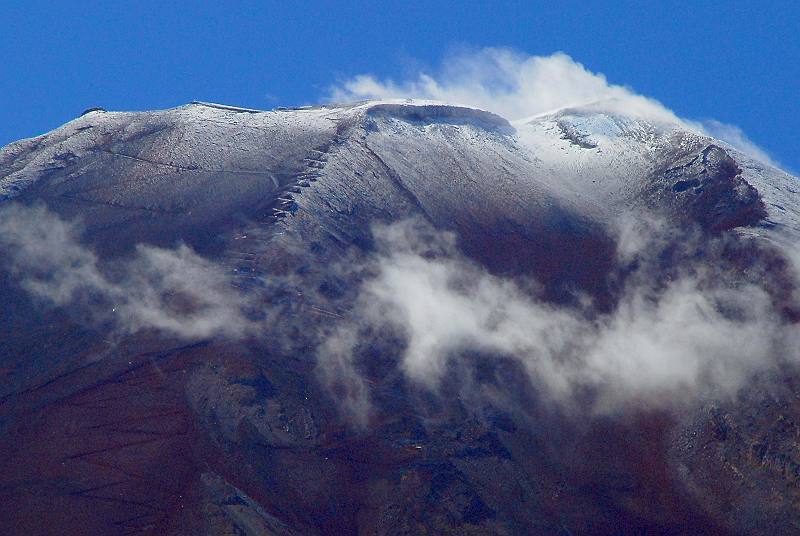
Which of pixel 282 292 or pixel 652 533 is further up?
pixel 282 292

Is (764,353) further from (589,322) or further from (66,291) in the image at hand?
(66,291)

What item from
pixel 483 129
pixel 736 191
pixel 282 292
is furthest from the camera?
pixel 483 129

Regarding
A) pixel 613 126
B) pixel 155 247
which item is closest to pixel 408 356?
pixel 155 247

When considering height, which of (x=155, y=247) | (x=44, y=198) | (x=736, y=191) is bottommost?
(x=155, y=247)

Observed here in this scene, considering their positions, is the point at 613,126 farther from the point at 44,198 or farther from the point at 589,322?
the point at 44,198

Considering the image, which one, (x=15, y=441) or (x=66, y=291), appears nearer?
(x=15, y=441)

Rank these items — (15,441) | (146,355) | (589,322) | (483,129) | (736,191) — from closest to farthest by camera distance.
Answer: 1. (15,441)
2. (146,355)
3. (589,322)
4. (736,191)
5. (483,129)
